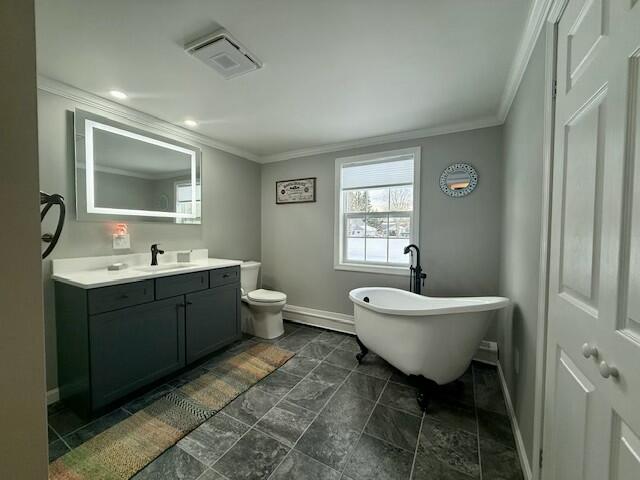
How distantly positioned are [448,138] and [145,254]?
3.19 meters

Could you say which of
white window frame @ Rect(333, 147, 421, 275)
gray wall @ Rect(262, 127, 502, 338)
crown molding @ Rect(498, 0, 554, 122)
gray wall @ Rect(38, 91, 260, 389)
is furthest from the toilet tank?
crown molding @ Rect(498, 0, 554, 122)

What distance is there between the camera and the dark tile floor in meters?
1.35

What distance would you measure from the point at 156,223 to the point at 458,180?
3023mm

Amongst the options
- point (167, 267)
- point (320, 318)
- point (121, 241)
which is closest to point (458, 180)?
point (320, 318)

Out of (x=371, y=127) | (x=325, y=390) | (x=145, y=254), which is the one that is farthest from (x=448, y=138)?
(x=145, y=254)

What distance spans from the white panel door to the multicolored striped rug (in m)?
1.89

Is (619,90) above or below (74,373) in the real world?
above

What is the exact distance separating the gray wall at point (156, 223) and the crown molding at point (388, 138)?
1.75 ft

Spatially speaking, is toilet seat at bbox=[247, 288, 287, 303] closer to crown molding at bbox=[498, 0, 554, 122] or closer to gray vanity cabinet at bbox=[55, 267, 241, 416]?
gray vanity cabinet at bbox=[55, 267, 241, 416]

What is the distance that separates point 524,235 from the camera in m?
1.52

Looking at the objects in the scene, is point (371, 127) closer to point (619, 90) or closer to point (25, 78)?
point (619, 90)

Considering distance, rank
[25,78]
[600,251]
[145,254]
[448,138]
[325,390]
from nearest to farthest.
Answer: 1. [25,78]
2. [600,251]
3. [325,390]
4. [145,254]
5. [448,138]

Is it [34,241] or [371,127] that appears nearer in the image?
[34,241]

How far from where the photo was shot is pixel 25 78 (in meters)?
0.62
